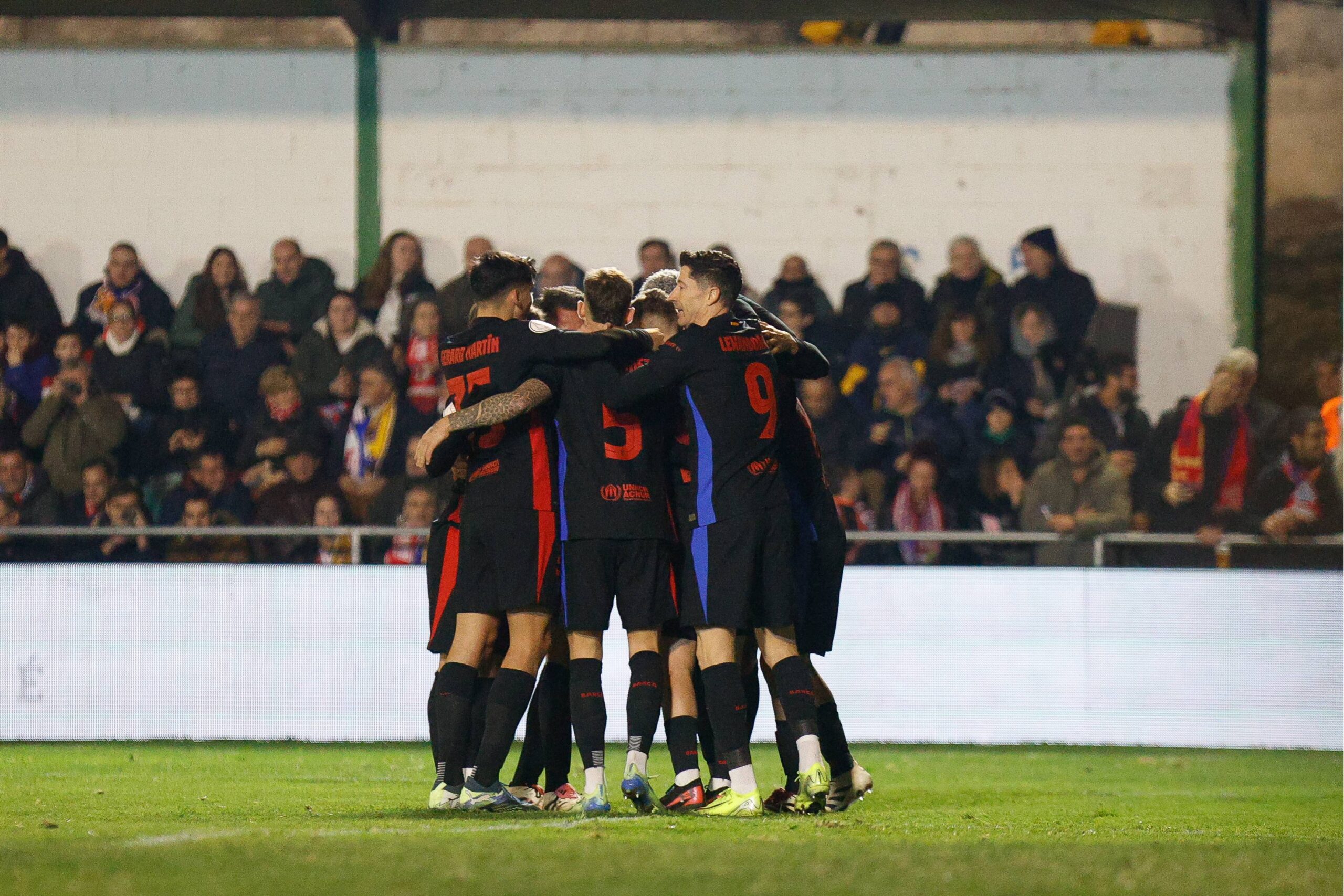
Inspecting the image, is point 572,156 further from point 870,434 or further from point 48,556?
point 48,556

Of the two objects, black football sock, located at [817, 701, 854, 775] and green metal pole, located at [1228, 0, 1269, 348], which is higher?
green metal pole, located at [1228, 0, 1269, 348]

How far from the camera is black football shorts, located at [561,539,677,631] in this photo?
657 centimetres

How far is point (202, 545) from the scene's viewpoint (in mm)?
11836

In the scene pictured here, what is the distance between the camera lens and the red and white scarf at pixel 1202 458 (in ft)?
38.5

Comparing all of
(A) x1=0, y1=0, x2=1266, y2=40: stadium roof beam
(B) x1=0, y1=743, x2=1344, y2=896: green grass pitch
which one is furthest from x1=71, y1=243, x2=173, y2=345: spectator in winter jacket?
(B) x1=0, y1=743, x2=1344, y2=896: green grass pitch

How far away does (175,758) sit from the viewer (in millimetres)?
9672

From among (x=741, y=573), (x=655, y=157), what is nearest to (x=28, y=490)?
(x=655, y=157)

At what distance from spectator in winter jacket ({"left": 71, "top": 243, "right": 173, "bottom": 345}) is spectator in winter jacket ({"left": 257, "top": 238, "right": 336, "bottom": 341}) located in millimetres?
740

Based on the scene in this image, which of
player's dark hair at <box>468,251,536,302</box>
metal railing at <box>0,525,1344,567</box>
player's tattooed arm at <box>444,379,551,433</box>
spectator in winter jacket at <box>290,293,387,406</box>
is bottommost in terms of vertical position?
metal railing at <box>0,525,1344,567</box>

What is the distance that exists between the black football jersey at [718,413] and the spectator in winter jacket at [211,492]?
6.28 metres

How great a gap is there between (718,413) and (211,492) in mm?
6623

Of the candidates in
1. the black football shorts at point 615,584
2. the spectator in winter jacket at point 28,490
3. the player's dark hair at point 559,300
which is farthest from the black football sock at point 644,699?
the spectator in winter jacket at point 28,490

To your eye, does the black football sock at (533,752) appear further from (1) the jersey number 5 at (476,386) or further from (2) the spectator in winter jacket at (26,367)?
(2) the spectator in winter jacket at (26,367)

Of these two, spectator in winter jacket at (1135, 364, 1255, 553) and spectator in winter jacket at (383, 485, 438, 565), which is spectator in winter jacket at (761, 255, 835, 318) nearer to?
spectator in winter jacket at (1135, 364, 1255, 553)
